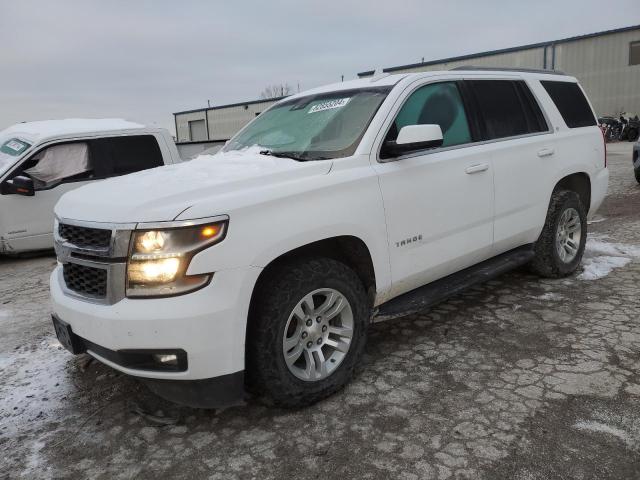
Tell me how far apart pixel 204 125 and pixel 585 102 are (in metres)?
41.5

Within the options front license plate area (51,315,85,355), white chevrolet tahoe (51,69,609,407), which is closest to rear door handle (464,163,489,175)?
white chevrolet tahoe (51,69,609,407)

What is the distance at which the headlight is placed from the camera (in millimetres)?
2408

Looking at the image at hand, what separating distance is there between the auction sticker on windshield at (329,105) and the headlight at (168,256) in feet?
5.14

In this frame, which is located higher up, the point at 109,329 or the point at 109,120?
the point at 109,120

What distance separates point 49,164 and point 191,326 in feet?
18.5

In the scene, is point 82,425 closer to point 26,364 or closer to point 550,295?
point 26,364

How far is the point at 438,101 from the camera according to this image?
3.71 meters

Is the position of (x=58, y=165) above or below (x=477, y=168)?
above

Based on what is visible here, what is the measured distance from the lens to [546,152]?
4.33 meters

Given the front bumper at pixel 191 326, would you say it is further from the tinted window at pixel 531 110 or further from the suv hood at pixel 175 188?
the tinted window at pixel 531 110

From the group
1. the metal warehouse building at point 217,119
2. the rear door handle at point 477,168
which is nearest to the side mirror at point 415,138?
the rear door handle at point 477,168

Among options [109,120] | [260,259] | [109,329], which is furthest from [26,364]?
[109,120]

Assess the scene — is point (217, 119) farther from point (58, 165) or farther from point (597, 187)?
point (597, 187)

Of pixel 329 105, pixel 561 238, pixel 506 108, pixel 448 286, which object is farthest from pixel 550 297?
pixel 329 105
